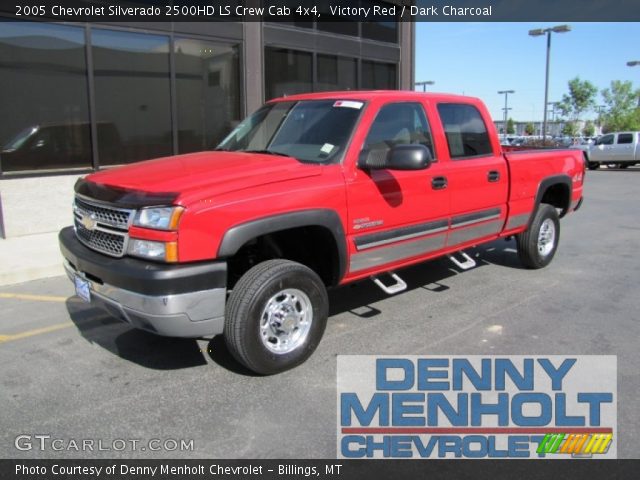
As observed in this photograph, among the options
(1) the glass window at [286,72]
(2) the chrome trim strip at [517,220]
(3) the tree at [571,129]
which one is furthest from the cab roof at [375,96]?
(3) the tree at [571,129]

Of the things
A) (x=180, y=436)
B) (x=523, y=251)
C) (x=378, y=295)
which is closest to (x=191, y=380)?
(x=180, y=436)

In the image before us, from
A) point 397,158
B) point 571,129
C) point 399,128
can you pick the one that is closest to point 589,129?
point 571,129

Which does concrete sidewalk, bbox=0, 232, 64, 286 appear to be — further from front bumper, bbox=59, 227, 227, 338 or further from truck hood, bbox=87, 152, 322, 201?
front bumper, bbox=59, 227, 227, 338

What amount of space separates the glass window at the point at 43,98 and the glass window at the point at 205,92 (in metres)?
1.81

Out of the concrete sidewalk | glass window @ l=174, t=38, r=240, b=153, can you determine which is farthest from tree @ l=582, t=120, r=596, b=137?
the concrete sidewalk

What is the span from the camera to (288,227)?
3.89m

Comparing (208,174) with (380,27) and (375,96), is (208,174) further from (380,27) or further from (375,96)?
(380,27)

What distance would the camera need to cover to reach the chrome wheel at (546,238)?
6.83m

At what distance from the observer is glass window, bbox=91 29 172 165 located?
957cm

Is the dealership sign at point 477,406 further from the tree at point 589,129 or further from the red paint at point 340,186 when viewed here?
the tree at point 589,129

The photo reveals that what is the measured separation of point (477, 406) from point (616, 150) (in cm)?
2624
